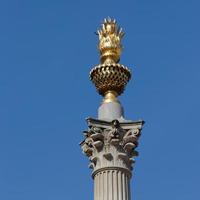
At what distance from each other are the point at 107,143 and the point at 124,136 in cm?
79

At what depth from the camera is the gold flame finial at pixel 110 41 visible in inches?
1268

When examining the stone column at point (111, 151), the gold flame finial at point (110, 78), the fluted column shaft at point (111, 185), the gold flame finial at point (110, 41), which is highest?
the gold flame finial at point (110, 41)

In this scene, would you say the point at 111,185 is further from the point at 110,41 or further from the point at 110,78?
the point at 110,41

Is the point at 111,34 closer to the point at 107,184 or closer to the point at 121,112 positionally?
the point at 121,112

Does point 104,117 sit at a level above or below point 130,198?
above

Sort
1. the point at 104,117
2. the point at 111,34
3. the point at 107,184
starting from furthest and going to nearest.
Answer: the point at 111,34 → the point at 104,117 → the point at 107,184

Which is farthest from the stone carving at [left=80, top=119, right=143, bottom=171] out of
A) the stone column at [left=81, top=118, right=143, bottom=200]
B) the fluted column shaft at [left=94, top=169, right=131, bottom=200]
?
the fluted column shaft at [left=94, top=169, right=131, bottom=200]

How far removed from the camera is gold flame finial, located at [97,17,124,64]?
3222 centimetres

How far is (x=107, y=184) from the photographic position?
93.8ft

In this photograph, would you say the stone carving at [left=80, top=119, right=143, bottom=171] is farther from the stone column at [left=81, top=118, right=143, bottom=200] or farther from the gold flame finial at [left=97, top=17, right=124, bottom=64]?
the gold flame finial at [left=97, top=17, right=124, bottom=64]

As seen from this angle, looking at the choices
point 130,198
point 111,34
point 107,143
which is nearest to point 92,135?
point 107,143

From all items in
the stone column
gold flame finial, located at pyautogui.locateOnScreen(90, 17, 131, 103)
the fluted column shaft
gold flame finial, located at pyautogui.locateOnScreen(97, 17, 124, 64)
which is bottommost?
the fluted column shaft

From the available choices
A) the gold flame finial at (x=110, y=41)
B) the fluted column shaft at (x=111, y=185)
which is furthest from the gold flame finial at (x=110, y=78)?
the fluted column shaft at (x=111, y=185)

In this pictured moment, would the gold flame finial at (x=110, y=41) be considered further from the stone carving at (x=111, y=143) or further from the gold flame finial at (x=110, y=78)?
the stone carving at (x=111, y=143)
